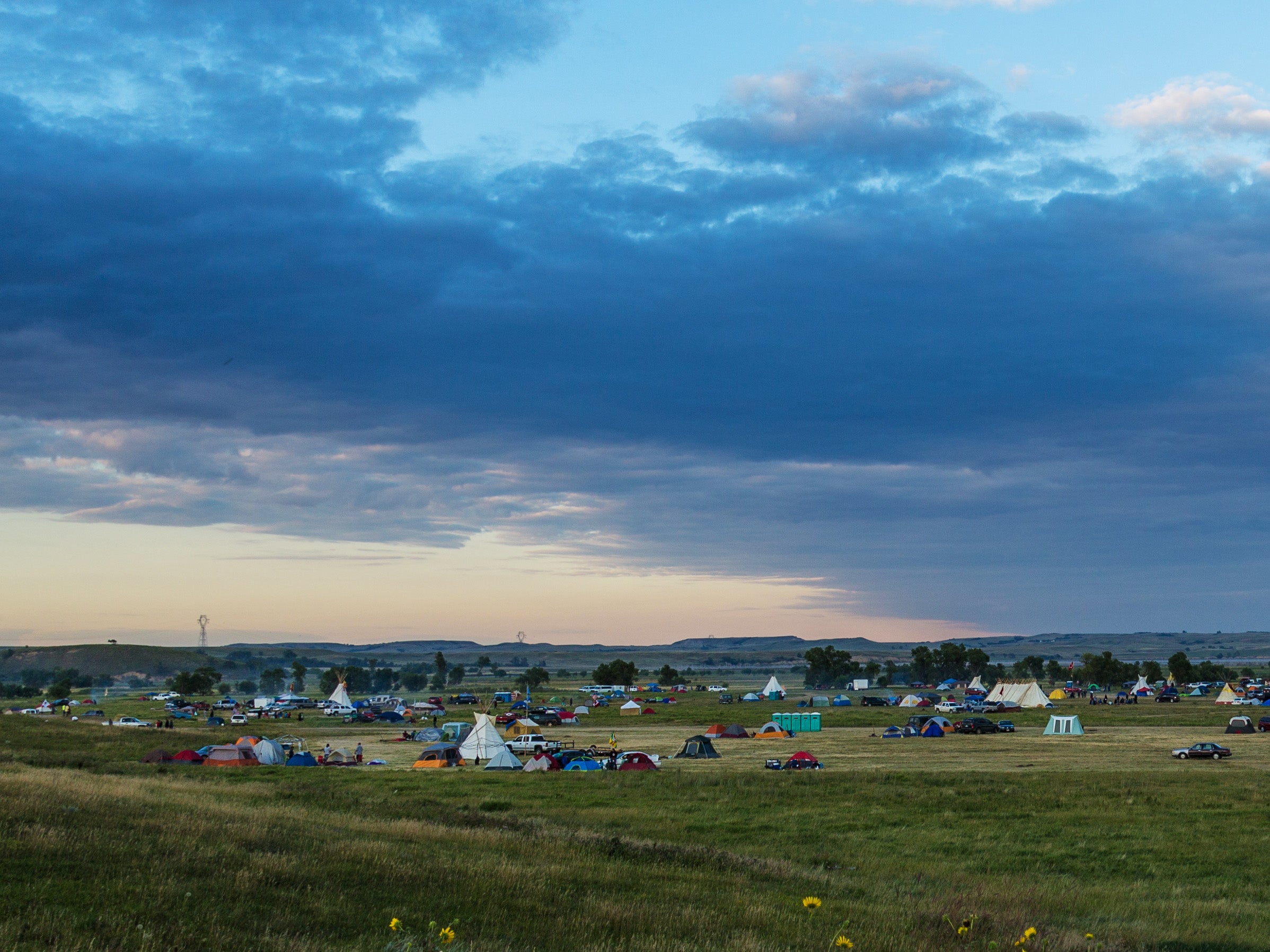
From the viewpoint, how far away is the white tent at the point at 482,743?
184 ft

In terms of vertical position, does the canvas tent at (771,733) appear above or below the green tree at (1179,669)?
above

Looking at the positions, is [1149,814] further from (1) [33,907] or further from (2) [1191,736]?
(2) [1191,736]

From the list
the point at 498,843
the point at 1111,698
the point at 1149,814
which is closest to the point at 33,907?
the point at 498,843


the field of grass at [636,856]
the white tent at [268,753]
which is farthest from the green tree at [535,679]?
the field of grass at [636,856]

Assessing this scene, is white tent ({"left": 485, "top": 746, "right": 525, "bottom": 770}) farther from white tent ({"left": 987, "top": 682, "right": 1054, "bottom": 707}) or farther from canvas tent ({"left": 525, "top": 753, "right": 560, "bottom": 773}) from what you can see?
white tent ({"left": 987, "top": 682, "right": 1054, "bottom": 707})

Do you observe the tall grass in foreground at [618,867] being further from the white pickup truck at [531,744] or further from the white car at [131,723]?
the white car at [131,723]

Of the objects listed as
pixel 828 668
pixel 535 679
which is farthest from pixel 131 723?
pixel 828 668

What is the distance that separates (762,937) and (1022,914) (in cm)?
583

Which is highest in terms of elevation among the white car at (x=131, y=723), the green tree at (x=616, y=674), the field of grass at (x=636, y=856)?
the field of grass at (x=636, y=856)

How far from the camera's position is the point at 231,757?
51.9 meters

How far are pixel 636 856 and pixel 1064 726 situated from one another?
5496 centimetres

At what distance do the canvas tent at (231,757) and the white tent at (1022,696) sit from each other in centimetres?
7480

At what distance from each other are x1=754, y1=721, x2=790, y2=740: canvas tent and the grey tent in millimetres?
14861

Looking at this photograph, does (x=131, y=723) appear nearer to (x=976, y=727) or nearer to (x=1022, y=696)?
(x=976, y=727)
